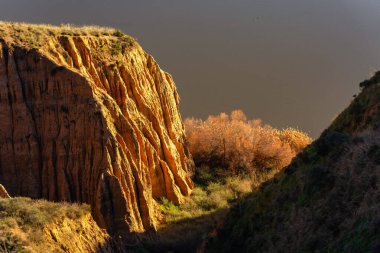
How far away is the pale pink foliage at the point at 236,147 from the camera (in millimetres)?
47938

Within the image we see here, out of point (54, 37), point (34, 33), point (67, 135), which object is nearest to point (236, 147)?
point (54, 37)

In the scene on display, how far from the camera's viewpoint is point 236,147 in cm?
4831

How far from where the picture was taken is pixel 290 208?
22.8 metres

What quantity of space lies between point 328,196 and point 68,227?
1046 centimetres

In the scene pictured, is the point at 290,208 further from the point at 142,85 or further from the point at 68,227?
the point at 142,85

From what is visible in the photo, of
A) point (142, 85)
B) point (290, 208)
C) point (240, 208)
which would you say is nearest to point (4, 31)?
point (142, 85)

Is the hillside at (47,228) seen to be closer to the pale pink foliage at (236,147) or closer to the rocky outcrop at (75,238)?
the rocky outcrop at (75,238)

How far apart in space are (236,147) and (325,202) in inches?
1081

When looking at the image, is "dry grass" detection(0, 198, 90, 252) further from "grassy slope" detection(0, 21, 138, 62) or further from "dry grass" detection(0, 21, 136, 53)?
"dry grass" detection(0, 21, 136, 53)

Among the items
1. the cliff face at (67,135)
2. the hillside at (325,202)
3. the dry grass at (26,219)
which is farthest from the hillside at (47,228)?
the hillside at (325,202)

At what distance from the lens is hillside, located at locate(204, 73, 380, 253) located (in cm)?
1861

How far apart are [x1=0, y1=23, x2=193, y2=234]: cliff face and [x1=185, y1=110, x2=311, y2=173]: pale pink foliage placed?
42.4ft

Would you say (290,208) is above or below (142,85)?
below

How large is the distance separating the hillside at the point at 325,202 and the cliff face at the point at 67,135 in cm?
711
